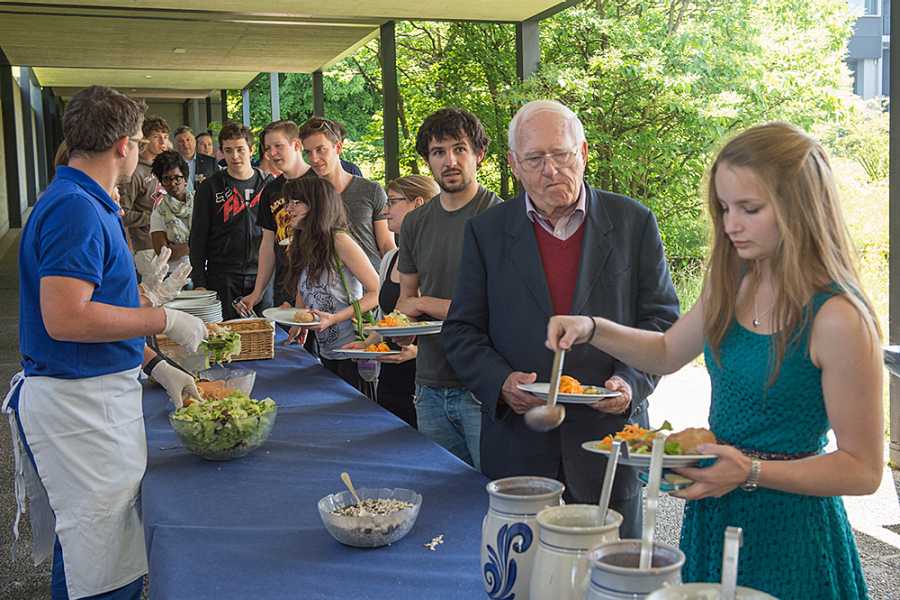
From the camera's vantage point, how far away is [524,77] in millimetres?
8336

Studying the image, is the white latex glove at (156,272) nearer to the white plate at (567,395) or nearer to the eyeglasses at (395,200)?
the eyeglasses at (395,200)

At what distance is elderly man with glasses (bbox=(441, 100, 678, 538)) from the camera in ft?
7.04

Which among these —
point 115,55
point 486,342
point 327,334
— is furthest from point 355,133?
point 486,342

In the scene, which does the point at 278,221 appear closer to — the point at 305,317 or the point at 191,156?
the point at 305,317

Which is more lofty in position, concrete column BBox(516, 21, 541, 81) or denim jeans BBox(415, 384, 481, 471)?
concrete column BBox(516, 21, 541, 81)

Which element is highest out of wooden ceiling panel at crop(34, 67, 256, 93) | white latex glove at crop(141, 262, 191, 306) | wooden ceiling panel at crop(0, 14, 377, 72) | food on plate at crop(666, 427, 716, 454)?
wooden ceiling panel at crop(34, 67, 256, 93)

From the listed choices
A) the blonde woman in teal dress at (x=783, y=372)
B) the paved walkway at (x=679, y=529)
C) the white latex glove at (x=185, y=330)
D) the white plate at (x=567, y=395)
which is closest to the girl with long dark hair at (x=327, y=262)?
the white latex glove at (x=185, y=330)

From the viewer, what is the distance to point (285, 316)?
3490 millimetres

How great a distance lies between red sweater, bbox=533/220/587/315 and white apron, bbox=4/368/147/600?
103 centimetres

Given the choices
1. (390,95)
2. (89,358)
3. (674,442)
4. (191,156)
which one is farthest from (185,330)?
(390,95)

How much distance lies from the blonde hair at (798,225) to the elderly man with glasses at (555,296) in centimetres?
68

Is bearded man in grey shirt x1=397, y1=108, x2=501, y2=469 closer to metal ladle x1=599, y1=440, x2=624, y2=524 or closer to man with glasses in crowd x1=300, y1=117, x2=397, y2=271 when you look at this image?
man with glasses in crowd x1=300, y1=117, x2=397, y2=271

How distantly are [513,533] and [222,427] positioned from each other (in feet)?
4.09

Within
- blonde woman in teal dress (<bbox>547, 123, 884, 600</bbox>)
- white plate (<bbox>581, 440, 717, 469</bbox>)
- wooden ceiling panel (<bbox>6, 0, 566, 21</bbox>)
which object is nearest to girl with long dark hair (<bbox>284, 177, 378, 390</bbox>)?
blonde woman in teal dress (<bbox>547, 123, 884, 600</bbox>)
